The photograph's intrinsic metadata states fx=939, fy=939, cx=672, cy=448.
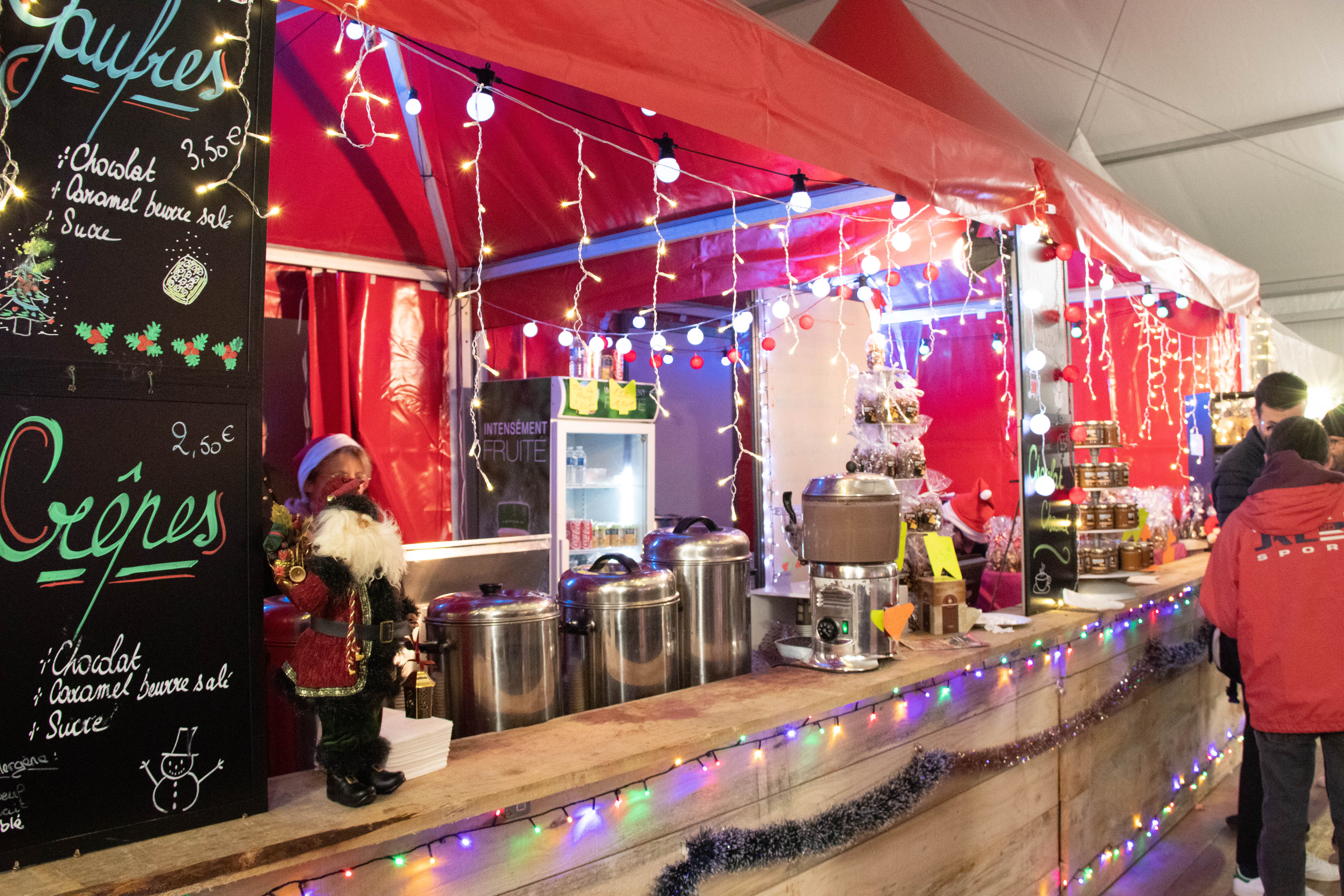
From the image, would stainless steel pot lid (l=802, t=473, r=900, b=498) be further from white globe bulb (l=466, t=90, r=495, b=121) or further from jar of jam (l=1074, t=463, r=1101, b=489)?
jar of jam (l=1074, t=463, r=1101, b=489)

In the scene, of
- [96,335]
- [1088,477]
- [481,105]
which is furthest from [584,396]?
[96,335]

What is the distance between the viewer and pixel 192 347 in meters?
1.41

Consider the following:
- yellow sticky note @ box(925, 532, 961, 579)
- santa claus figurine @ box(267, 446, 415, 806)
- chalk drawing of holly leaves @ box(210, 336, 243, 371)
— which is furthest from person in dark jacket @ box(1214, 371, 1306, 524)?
chalk drawing of holly leaves @ box(210, 336, 243, 371)

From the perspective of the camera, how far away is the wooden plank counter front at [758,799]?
139 cm

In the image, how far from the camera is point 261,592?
1.49 metres

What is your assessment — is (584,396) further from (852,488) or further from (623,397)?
(852,488)

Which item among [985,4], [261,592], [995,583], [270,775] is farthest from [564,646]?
[985,4]

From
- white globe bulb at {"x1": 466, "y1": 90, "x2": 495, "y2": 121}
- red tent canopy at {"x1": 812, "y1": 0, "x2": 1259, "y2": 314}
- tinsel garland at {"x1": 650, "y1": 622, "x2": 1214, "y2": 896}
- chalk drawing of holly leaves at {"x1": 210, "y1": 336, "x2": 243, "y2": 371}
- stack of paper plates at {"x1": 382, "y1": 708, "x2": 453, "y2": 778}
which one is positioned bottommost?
tinsel garland at {"x1": 650, "y1": 622, "x2": 1214, "y2": 896}

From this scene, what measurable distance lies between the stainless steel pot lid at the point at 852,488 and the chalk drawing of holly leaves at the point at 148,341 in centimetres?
164

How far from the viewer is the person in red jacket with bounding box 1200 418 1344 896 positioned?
2801 millimetres

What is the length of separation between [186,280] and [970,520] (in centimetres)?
435

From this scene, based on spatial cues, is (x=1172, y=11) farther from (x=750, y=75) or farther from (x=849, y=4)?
(x=750, y=75)

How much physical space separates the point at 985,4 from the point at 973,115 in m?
2.89

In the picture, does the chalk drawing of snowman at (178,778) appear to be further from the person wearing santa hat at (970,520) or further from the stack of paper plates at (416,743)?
the person wearing santa hat at (970,520)
